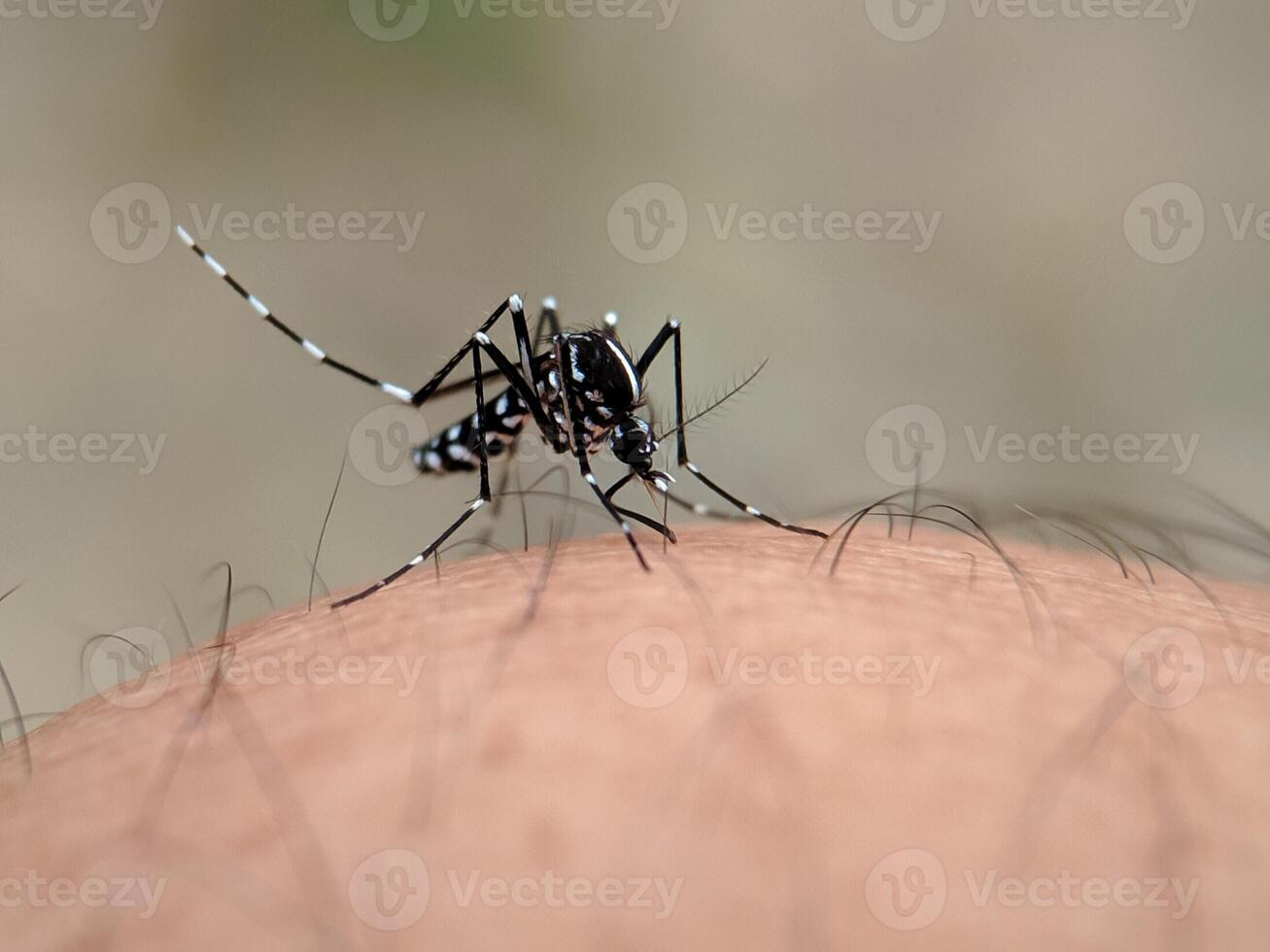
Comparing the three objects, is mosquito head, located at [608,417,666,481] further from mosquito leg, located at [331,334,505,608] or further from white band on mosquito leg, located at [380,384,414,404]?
white band on mosquito leg, located at [380,384,414,404]

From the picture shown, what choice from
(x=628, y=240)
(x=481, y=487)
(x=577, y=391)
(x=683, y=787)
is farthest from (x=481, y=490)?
(x=628, y=240)

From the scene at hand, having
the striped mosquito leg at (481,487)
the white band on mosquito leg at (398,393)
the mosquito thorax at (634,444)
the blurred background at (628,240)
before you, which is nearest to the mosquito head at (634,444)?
the mosquito thorax at (634,444)

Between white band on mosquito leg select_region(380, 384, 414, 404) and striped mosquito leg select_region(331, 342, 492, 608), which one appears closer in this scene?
striped mosquito leg select_region(331, 342, 492, 608)

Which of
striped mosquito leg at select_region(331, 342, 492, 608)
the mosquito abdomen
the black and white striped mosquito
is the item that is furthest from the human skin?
the mosquito abdomen

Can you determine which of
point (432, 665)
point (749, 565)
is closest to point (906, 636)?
point (749, 565)

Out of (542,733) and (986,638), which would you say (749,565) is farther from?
(542,733)
